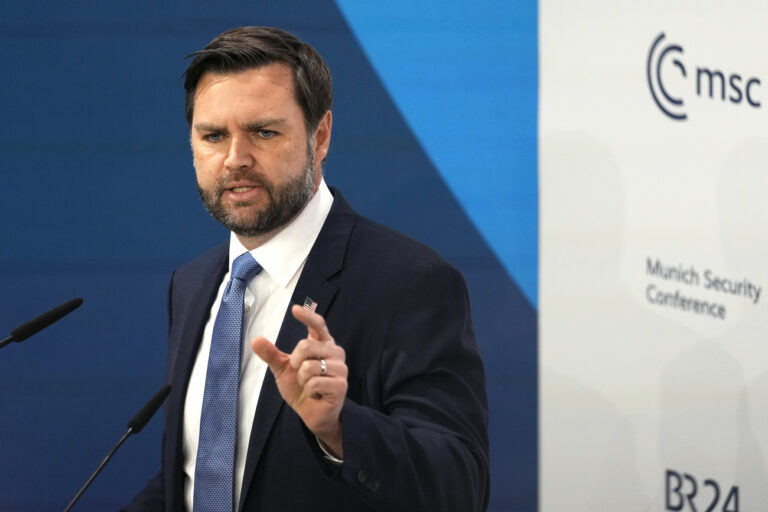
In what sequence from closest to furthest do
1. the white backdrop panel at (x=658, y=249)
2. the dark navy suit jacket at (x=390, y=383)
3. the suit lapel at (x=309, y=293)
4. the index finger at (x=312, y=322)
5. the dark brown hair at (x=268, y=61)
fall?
the index finger at (x=312, y=322) → the dark navy suit jacket at (x=390, y=383) → the suit lapel at (x=309, y=293) → the dark brown hair at (x=268, y=61) → the white backdrop panel at (x=658, y=249)

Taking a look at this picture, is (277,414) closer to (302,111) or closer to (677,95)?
(302,111)

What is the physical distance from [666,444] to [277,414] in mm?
1551

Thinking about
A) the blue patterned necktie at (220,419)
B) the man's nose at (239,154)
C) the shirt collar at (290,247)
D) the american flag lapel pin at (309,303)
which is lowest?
the blue patterned necktie at (220,419)

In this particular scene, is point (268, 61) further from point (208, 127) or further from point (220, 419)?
point (220, 419)

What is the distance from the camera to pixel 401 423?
1.30m

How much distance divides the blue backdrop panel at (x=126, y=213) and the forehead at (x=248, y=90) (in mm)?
1105

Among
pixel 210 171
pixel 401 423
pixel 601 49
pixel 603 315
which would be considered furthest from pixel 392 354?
pixel 601 49

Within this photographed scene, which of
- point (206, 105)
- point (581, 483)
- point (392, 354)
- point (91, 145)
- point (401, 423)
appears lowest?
point (581, 483)

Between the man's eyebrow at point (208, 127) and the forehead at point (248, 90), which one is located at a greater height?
the forehead at point (248, 90)

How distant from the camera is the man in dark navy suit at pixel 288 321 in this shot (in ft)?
4.67

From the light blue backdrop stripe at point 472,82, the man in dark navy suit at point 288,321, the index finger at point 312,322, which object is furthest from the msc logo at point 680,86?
the index finger at point 312,322

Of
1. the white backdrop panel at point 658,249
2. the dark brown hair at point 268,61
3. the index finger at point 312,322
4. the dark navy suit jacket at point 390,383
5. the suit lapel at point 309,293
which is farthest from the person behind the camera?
the white backdrop panel at point 658,249

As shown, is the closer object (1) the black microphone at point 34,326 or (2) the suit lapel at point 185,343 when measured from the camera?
(1) the black microphone at point 34,326

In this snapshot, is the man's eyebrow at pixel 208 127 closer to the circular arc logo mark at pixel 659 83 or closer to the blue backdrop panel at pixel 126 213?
the blue backdrop panel at pixel 126 213
